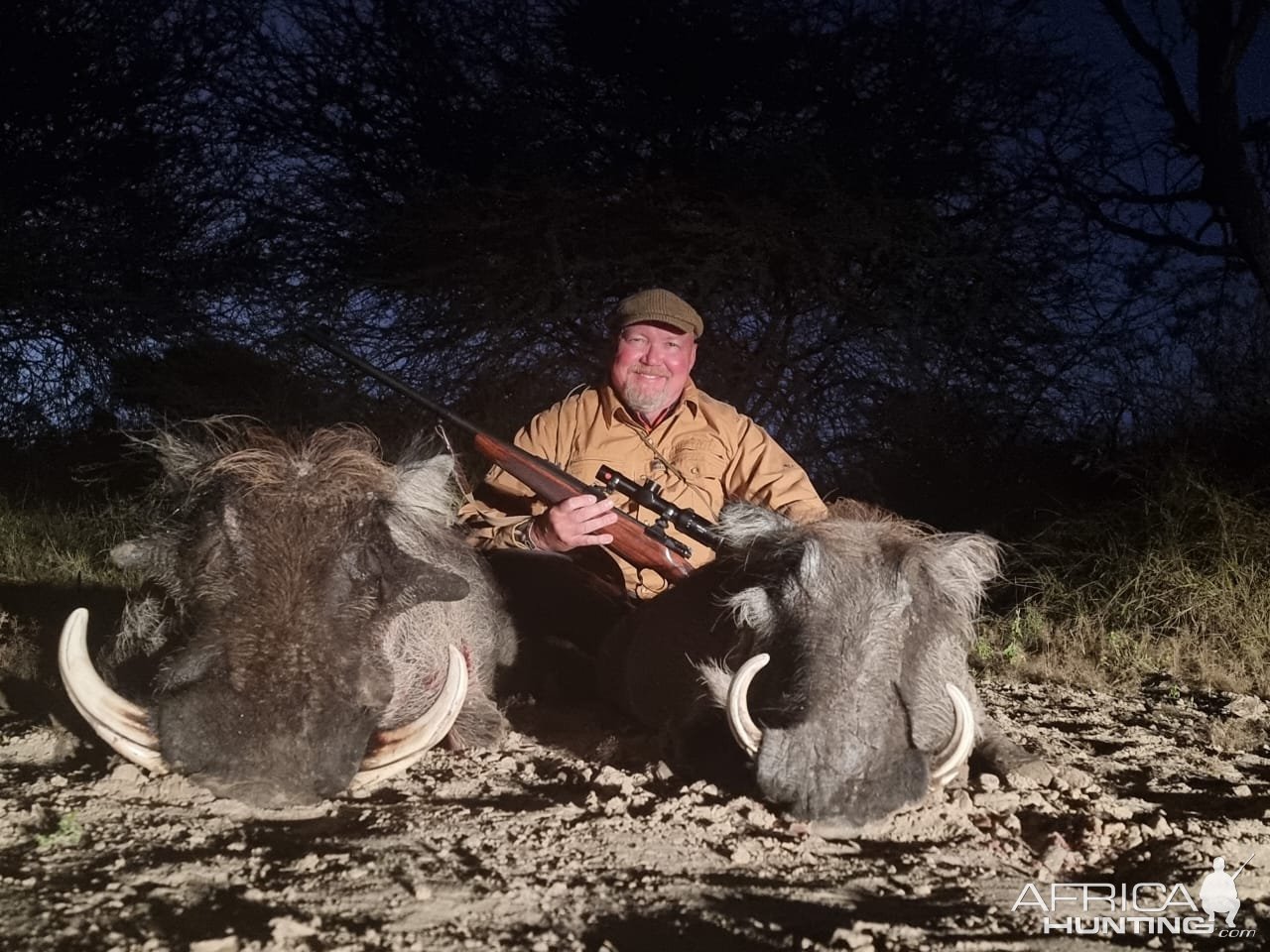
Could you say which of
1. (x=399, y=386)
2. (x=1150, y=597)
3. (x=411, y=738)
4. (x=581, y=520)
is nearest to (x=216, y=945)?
(x=411, y=738)

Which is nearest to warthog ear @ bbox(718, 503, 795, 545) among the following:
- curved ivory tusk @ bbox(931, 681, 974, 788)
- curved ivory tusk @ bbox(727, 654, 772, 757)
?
curved ivory tusk @ bbox(727, 654, 772, 757)

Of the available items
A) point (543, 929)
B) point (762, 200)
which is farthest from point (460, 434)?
point (543, 929)

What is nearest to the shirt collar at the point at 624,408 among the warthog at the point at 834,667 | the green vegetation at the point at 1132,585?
the warthog at the point at 834,667

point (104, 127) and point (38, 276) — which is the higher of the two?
point (104, 127)

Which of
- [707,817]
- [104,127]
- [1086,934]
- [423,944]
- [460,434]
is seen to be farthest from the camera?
[104,127]

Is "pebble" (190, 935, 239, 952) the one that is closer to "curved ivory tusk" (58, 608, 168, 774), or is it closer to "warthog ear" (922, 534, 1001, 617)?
"curved ivory tusk" (58, 608, 168, 774)

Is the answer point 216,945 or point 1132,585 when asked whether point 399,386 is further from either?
point 1132,585

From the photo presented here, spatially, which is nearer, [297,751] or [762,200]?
[297,751]

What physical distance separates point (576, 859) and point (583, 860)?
0.05ft

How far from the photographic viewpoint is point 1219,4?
6.89m

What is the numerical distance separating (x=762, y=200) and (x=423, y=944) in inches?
231

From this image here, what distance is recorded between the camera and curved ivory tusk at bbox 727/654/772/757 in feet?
7.68

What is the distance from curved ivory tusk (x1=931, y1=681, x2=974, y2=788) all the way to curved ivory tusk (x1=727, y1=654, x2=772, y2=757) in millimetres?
449

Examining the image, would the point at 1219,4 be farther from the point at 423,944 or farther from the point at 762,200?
the point at 423,944
